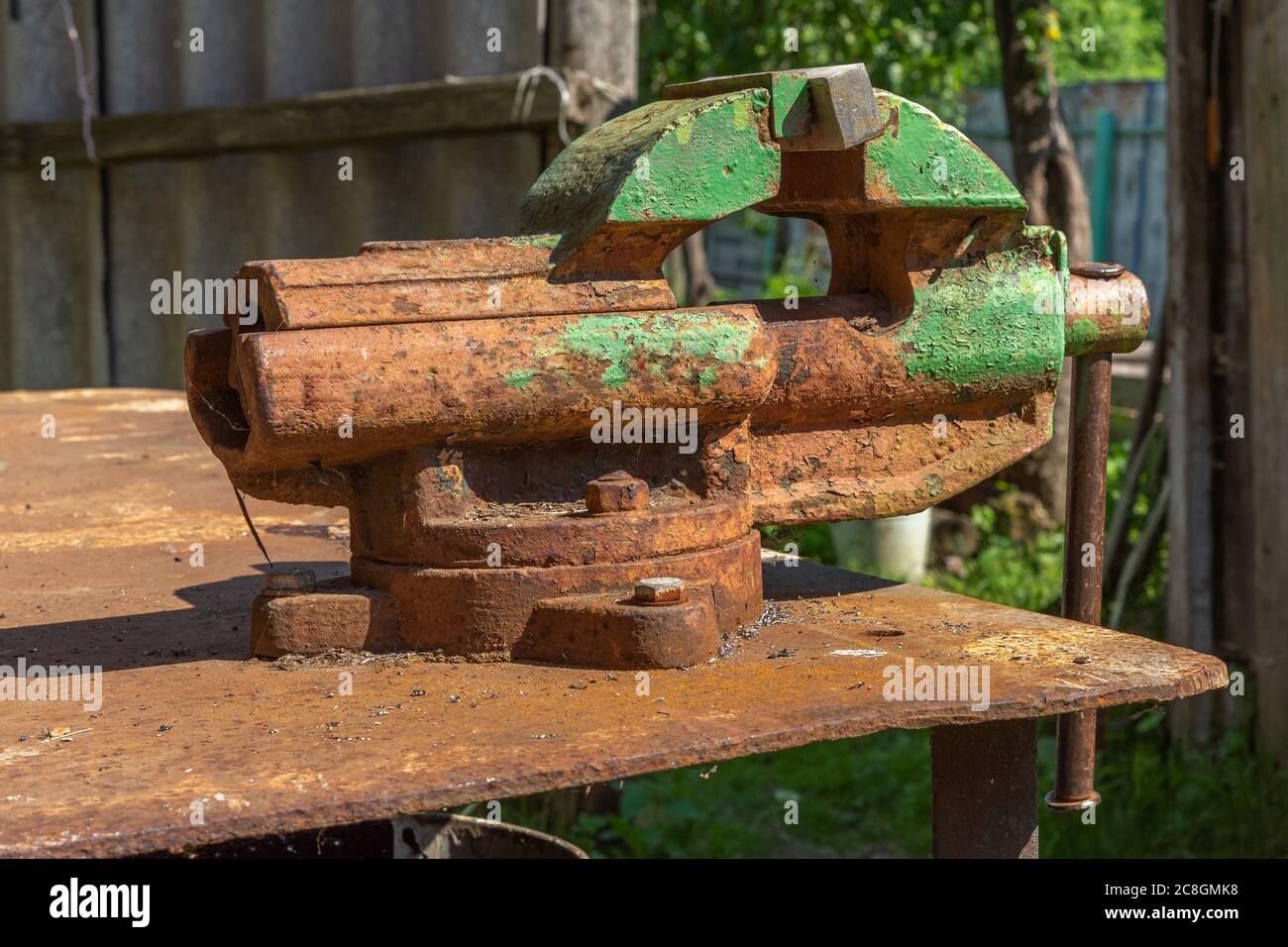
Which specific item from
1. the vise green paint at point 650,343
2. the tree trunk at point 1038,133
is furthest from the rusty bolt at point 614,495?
the tree trunk at point 1038,133

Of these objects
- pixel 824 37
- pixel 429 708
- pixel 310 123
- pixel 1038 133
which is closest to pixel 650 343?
pixel 429 708

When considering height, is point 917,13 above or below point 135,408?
above

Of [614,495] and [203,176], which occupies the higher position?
[203,176]

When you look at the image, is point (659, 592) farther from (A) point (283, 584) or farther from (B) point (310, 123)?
(B) point (310, 123)

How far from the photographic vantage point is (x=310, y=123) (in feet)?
15.7

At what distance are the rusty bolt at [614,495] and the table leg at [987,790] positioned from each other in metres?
0.43

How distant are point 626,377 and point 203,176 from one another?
3884 millimetres

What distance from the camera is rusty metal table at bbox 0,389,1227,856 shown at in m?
1.30

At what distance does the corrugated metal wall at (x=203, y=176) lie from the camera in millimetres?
4590

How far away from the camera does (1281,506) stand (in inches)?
146

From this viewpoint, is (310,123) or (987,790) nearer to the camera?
(987,790)

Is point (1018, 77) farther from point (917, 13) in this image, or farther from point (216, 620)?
point (216, 620)

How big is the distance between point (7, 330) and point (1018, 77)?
13.4 ft

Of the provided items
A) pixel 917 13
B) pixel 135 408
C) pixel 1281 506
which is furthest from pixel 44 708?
pixel 917 13
